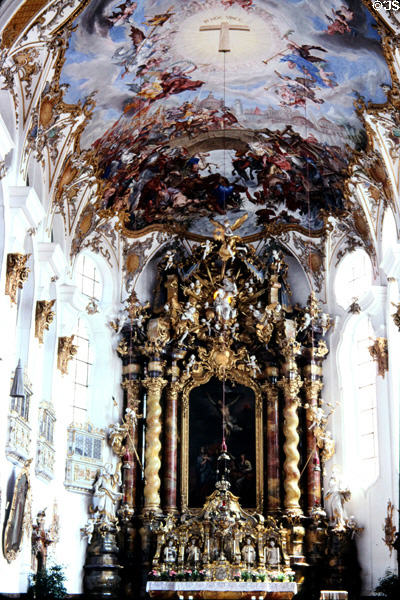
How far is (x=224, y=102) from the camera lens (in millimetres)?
22812

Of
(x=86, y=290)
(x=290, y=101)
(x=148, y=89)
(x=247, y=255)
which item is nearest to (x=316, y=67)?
(x=290, y=101)

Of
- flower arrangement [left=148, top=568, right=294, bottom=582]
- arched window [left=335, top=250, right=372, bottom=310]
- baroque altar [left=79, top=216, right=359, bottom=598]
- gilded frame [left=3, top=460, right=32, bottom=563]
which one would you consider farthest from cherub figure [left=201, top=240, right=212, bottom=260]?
gilded frame [left=3, top=460, right=32, bottom=563]

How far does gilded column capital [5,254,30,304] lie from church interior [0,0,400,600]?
0.17 ft

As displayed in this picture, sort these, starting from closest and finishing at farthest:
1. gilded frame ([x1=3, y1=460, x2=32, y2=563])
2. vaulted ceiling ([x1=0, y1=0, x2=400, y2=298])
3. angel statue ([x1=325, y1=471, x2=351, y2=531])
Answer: gilded frame ([x1=3, y1=460, x2=32, y2=563]) < vaulted ceiling ([x1=0, y1=0, x2=400, y2=298]) < angel statue ([x1=325, y1=471, x2=351, y2=531])

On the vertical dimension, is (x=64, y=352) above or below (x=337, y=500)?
above

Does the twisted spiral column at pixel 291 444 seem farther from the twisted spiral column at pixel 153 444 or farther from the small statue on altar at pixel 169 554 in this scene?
the twisted spiral column at pixel 153 444

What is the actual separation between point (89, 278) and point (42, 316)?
5890mm

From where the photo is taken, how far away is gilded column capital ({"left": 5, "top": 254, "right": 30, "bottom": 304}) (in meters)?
18.3

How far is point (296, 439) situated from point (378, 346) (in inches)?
149

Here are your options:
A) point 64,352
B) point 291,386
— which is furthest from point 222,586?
point 64,352

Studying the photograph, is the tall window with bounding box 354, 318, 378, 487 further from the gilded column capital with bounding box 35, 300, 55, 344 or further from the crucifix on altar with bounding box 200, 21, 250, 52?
the crucifix on altar with bounding box 200, 21, 250, 52

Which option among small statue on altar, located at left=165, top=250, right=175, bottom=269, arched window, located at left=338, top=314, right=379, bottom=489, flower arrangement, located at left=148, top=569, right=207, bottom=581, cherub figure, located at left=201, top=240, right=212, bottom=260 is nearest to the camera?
flower arrangement, located at left=148, top=569, right=207, bottom=581

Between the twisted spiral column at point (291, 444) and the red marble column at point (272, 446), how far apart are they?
0.23 metres

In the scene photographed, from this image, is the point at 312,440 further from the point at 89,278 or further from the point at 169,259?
the point at 89,278
